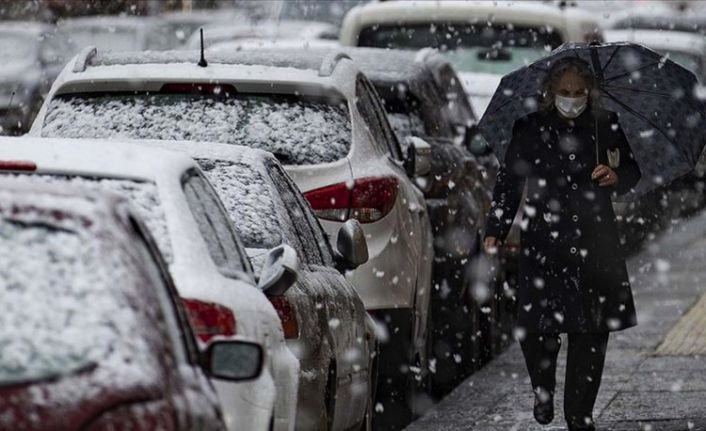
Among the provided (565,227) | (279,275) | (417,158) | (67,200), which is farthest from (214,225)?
(417,158)

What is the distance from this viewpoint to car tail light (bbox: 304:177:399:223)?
34.7 ft

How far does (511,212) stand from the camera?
1058 centimetres

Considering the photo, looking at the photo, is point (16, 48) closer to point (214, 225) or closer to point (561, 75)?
point (561, 75)

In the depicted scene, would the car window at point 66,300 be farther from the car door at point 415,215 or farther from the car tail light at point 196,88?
the car door at point 415,215


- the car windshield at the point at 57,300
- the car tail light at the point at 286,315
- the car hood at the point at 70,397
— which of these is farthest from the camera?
the car tail light at the point at 286,315

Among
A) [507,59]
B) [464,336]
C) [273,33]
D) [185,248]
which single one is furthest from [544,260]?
[273,33]

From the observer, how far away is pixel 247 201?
27.5 ft

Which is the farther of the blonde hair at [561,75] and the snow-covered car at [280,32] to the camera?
the snow-covered car at [280,32]

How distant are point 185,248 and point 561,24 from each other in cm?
1426

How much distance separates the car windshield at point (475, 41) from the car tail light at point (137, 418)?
51.3 feet

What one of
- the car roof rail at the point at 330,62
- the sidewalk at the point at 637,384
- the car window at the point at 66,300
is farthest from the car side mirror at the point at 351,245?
the car window at the point at 66,300

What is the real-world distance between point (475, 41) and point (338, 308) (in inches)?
473

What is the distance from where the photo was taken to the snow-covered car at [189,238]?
627 centimetres

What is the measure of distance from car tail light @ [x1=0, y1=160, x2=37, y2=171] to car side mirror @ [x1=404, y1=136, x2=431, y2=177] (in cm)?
564
